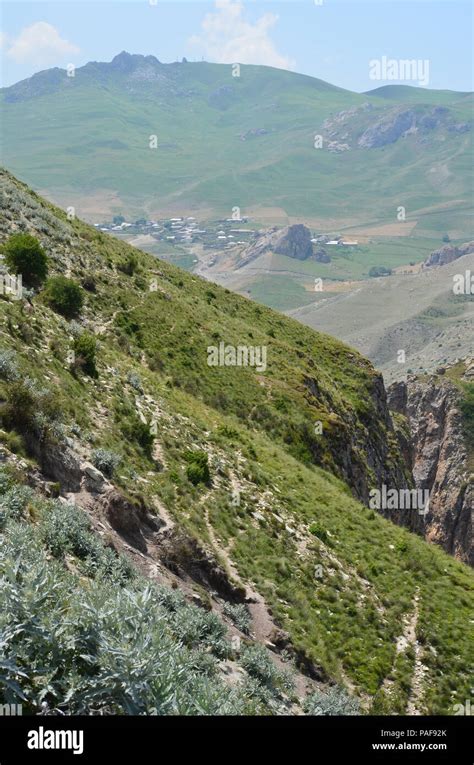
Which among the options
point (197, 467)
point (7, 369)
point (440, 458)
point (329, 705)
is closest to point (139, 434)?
point (197, 467)

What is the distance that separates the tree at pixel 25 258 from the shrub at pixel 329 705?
26.4 m

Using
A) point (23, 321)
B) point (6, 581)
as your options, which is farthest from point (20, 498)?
point (23, 321)

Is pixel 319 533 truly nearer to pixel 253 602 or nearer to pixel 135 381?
pixel 253 602

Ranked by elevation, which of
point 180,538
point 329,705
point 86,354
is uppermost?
point 86,354

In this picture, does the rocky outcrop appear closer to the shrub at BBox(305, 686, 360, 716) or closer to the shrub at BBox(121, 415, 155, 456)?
the shrub at BBox(121, 415, 155, 456)

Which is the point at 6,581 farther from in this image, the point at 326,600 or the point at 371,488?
the point at 371,488

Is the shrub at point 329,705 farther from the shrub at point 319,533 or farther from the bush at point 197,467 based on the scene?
the shrub at point 319,533

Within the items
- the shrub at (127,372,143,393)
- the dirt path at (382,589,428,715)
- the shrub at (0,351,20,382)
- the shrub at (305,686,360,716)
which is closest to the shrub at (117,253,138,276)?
the shrub at (127,372,143,393)

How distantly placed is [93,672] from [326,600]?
739 inches

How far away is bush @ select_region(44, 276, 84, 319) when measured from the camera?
37.2 metres

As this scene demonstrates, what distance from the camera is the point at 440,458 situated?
106 metres

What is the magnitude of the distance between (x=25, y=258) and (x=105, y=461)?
56.4 feet

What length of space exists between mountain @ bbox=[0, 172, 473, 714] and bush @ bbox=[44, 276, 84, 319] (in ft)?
0.51

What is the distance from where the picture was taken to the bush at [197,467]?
28938 millimetres
